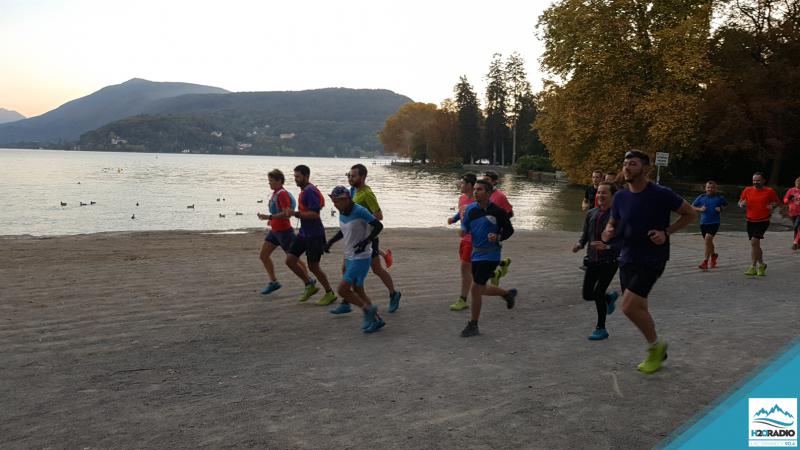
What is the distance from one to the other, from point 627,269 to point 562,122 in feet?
128

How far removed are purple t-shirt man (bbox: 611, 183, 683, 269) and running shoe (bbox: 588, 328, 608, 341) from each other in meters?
1.72

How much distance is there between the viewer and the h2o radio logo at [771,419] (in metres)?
3.78

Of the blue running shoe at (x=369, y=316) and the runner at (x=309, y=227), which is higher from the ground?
the runner at (x=309, y=227)

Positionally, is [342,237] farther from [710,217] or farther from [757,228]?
[757,228]

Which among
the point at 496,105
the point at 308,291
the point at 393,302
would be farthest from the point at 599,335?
the point at 496,105

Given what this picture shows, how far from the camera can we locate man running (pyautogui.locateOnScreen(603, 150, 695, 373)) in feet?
18.4

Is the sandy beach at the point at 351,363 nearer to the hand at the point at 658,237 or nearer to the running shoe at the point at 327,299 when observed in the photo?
the running shoe at the point at 327,299

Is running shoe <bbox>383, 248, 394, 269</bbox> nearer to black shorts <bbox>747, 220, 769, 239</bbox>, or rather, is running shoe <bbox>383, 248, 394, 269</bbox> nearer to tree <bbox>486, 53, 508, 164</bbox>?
black shorts <bbox>747, 220, 769, 239</bbox>

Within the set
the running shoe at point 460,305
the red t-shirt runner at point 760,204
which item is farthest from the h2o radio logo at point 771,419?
the red t-shirt runner at point 760,204

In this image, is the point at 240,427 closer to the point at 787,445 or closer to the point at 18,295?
the point at 787,445

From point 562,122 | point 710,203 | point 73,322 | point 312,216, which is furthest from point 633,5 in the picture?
point 73,322

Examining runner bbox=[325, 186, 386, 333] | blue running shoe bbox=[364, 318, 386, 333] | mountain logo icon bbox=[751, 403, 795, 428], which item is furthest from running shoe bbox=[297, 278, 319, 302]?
mountain logo icon bbox=[751, 403, 795, 428]

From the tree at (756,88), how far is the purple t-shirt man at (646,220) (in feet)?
113

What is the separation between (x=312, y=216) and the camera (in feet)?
28.8
